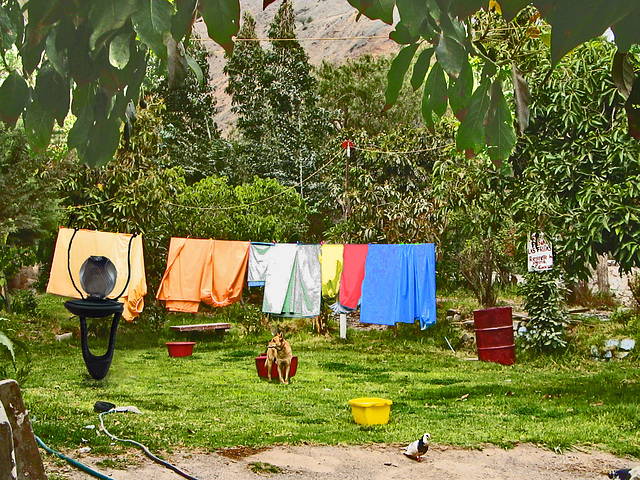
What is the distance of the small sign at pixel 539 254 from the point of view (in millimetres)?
8469

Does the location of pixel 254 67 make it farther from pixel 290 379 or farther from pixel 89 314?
pixel 89 314

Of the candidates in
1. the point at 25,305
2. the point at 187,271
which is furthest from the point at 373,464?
the point at 25,305

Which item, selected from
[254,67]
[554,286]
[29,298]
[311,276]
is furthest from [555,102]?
[254,67]

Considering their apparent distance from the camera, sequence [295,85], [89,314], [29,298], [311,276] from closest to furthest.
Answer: [89,314] → [311,276] → [29,298] → [295,85]

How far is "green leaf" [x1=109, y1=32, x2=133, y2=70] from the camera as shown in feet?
3.68

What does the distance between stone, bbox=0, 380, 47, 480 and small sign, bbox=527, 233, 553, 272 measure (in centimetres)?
668

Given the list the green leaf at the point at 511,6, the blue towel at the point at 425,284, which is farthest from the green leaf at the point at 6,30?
the blue towel at the point at 425,284

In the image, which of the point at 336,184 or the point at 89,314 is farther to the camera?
the point at 336,184

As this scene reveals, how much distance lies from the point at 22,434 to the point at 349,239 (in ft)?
36.4

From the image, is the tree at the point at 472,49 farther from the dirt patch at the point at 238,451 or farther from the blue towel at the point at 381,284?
the blue towel at the point at 381,284

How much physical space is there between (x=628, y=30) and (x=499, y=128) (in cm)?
32

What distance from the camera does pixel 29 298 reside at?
13023 millimetres

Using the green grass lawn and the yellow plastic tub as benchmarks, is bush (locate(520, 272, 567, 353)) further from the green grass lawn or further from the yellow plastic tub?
the yellow plastic tub

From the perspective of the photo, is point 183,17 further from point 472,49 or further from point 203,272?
point 203,272
